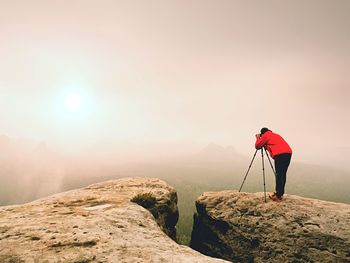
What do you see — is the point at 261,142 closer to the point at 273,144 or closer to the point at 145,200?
the point at 273,144

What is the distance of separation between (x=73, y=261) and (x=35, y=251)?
49.5 inches

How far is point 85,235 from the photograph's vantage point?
7391 millimetres

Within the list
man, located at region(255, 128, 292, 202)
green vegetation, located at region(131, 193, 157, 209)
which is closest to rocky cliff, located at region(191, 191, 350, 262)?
man, located at region(255, 128, 292, 202)

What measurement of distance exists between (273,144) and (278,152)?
2.01 feet

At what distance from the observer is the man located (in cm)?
1414

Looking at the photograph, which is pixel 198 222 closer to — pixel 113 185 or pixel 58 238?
pixel 113 185

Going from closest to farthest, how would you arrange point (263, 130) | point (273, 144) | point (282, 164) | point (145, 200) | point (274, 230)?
point (274, 230) → point (145, 200) → point (282, 164) → point (273, 144) → point (263, 130)

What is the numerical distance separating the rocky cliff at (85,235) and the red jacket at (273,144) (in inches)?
329

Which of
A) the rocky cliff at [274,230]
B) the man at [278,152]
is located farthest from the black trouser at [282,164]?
the rocky cliff at [274,230]

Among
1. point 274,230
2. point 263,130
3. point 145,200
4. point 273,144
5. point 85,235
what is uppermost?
point 263,130

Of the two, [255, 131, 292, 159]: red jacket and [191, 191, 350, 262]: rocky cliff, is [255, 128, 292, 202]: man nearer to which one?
[255, 131, 292, 159]: red jacket

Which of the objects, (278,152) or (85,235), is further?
(278,152)

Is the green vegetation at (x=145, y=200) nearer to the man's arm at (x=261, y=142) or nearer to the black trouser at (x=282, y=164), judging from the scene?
the man's arm at (x=261, y=142)

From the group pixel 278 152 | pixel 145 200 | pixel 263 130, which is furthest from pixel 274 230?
pixel 145 200
